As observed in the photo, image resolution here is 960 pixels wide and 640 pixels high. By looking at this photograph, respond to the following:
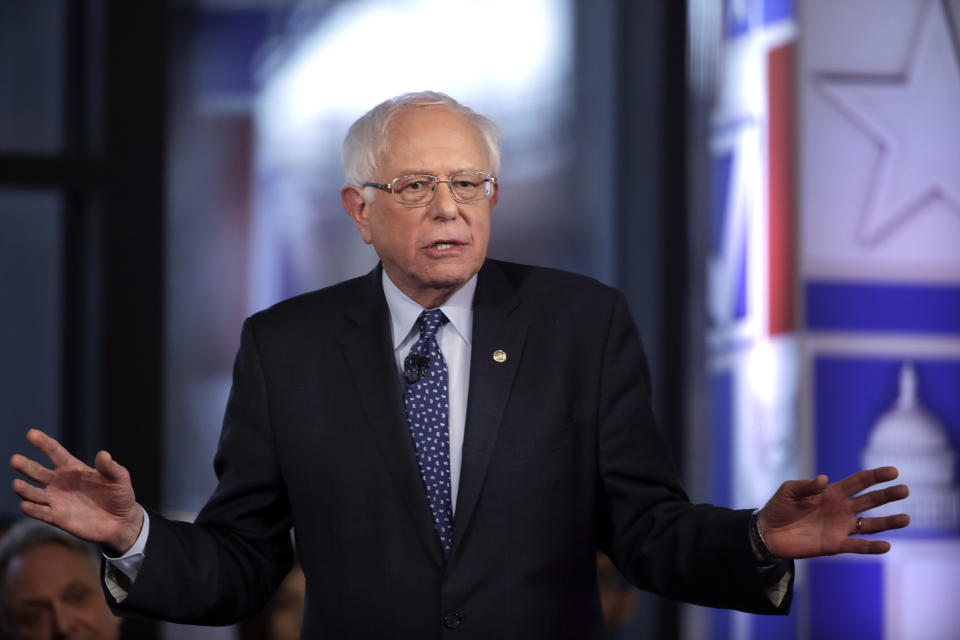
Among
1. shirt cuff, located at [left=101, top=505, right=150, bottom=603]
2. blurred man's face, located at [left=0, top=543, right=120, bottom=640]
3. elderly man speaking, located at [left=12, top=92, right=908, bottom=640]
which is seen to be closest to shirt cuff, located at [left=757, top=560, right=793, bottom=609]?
elderly man speaking, located at [left=12, top=92, right=908, bottom=640]

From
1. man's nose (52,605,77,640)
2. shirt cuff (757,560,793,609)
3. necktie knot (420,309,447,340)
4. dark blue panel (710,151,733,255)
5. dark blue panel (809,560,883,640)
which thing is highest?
dark blue panel (710,151,733,255)

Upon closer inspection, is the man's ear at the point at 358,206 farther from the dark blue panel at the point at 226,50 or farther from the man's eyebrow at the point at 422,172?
the dark blue panel at the point at 226,50

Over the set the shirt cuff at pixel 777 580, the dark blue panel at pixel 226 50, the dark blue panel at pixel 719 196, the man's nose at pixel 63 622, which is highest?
the dark blue panel at pixel 226 50

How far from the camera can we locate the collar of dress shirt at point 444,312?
1.76 metres

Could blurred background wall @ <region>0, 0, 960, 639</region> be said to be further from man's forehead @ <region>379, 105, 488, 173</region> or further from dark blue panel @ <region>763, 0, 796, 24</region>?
man's forehead @ <region>379, 105, 488, 173</region>

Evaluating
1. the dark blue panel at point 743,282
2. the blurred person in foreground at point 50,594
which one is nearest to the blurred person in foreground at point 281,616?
the blurred person in foreground at point 50,594

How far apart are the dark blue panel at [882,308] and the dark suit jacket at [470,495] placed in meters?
2.04

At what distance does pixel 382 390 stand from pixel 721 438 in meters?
2.29

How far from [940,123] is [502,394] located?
2.51 meters

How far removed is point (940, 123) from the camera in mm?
3652

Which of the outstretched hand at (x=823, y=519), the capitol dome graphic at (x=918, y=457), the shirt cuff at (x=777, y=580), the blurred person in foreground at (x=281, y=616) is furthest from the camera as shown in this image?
the capitol dome graphic at (x=918, y=457)

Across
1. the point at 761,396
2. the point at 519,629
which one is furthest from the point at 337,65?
the point at 519,629

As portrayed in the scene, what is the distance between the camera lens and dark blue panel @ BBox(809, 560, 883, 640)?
3594mm

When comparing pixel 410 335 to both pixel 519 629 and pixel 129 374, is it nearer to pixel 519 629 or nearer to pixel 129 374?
pixel 519 629
